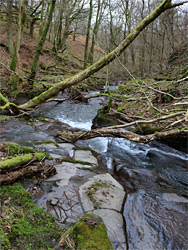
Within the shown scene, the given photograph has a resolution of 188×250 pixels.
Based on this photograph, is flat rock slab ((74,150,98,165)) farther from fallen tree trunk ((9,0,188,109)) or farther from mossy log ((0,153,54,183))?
fallen tree trunk ((9,0,188,109))

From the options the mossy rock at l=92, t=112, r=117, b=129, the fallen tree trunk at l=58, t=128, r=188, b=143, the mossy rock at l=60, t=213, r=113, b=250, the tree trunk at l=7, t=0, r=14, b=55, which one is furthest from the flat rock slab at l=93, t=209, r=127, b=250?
the tree trunk at l=7, t=0, r=14, b=55

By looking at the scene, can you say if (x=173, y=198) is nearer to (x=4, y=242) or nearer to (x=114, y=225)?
(x=114, y=225)

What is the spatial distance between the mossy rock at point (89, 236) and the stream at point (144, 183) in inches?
19.3

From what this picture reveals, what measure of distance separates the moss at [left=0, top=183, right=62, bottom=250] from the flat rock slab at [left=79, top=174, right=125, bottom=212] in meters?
0.76

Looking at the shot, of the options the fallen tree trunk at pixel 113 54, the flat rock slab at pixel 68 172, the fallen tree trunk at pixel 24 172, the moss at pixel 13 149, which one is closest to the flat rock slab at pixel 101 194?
the flat rock slab at pixel 68 172

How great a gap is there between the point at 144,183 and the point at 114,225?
1.89 m

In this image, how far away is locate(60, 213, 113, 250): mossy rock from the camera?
82.9 inches

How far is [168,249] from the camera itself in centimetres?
261

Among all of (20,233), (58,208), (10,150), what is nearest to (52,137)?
(10,150)

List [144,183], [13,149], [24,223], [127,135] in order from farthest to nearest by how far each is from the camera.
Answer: [127,135]
[144,183]
[13,149]
[24,223]

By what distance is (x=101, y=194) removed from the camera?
340 centimetres

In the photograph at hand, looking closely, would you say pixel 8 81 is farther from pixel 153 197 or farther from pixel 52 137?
pixel 153 197

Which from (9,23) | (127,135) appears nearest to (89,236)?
(127,135)

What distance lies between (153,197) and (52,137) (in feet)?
13.6
